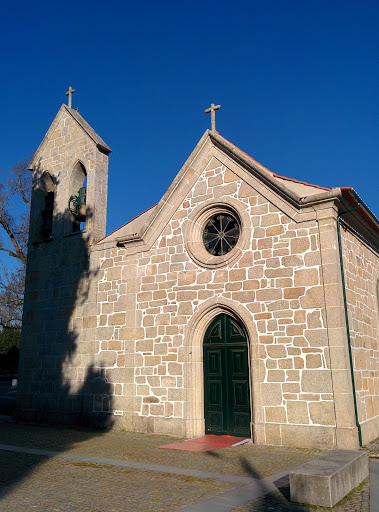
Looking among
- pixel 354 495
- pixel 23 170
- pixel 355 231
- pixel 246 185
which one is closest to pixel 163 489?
pixel 354 495

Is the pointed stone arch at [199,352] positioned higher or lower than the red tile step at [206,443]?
higher

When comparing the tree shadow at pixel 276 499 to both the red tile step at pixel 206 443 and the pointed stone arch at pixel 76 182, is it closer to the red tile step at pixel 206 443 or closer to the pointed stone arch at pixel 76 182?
the red tile step at pixel 206 443

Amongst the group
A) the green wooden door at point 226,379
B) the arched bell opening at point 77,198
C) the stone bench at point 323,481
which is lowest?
the stone bench at point 323,481

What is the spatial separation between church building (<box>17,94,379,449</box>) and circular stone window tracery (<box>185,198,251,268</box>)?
4cm

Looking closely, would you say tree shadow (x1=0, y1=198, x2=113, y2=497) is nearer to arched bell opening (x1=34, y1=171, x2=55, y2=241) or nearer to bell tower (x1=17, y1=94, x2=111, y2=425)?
bell tower (x1=17, y1=94, x2=111, y2=425)

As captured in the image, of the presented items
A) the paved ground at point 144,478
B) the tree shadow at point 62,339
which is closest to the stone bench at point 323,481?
the paved ground at point 144,478

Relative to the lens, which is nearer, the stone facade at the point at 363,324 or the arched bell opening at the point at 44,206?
the stone facade at the point at 363,324

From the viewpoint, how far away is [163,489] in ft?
19.1

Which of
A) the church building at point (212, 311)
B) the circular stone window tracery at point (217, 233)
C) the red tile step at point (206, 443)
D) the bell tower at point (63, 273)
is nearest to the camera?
the red tile step at point (206, 443)

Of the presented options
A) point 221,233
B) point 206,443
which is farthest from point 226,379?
point 221,233

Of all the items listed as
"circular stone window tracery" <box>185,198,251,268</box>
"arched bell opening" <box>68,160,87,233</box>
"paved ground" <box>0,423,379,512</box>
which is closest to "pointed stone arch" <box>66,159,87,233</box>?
"arched bell opening" <box>68,160,87,233</box>

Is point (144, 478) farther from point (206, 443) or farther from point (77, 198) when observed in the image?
point (77, 198)

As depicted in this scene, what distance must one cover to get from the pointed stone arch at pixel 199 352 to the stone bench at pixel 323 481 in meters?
3.85

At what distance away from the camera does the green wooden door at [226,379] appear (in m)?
9.80
